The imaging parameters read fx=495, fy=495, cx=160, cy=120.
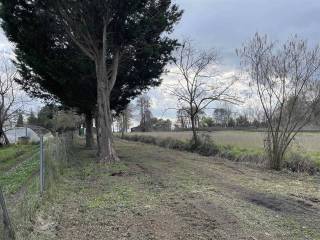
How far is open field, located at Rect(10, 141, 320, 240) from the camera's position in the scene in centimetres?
824

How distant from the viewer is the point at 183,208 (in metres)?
10.1

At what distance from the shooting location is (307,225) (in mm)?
8742

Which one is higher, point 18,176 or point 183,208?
point 18,176

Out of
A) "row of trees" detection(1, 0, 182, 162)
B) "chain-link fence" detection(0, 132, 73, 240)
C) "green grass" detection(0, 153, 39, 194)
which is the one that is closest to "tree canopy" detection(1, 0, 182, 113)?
"row of trees" detection(1, 0, 182, 162)

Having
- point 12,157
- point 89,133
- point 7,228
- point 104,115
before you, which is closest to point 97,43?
point 104,115

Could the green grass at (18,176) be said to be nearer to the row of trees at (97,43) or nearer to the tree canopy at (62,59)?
the row of trees at (97,43)

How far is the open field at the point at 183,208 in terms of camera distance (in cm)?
824

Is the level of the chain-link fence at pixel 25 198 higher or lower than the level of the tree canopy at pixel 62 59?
lower

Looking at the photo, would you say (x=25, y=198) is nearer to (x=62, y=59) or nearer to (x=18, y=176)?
(x=18, y=176)

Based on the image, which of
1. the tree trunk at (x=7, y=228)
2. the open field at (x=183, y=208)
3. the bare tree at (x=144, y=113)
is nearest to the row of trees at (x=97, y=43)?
the open field at (x=183, y=208)

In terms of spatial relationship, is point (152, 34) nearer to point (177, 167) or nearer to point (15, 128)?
point (177, 167)

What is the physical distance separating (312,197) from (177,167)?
8245mm

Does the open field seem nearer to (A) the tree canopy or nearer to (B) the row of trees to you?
(B) the row of trees

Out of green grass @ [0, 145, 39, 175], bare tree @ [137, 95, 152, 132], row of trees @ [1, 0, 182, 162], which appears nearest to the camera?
row of trees @ [1, 0, 182, 162]
